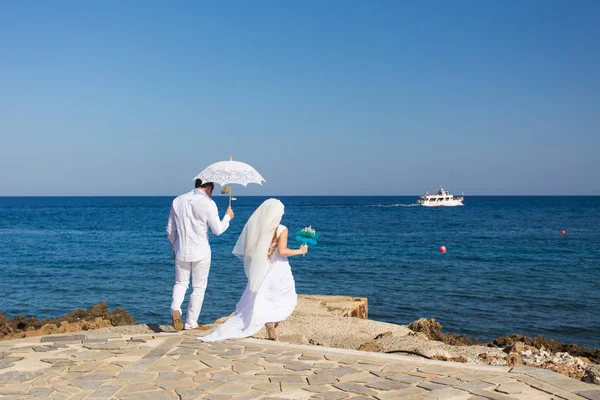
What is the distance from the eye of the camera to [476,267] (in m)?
26.6

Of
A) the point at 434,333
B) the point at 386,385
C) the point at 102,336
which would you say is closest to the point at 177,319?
the point at 102,336

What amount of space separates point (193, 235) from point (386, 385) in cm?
360

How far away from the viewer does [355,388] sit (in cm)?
538

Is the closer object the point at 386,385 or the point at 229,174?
the point at 386,385

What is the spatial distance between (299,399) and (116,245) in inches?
1367

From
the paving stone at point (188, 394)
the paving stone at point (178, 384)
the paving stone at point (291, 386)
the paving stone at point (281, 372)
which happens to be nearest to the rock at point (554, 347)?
the paving stone at point (281, 372)

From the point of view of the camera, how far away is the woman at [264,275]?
24.1ft

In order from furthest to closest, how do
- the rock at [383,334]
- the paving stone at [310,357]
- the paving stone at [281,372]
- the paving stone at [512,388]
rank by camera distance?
the rock at [383,334]
the paving stone at [310,357]
the paving stone at [281,372]
the paving stone at [512,388]

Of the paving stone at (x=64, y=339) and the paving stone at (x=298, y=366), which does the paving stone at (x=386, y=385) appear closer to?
the paving stone at (x=298, y=366)

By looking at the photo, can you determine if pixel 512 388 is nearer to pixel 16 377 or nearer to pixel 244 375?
pixel 244 375

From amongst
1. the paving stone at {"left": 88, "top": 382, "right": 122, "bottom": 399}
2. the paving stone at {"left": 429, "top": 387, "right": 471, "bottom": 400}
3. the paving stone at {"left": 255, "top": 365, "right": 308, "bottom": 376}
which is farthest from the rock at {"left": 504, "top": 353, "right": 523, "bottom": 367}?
the paving stone at {"left": 88, "top": 382, "right": 122, "bottom": 399}

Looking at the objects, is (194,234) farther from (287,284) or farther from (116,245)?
(116,245)

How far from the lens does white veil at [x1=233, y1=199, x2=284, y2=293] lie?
730 centimetres

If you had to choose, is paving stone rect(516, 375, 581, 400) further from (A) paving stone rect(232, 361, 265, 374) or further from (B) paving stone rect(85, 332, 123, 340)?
(B) paving stone rect(85, 332, 123, 340)
